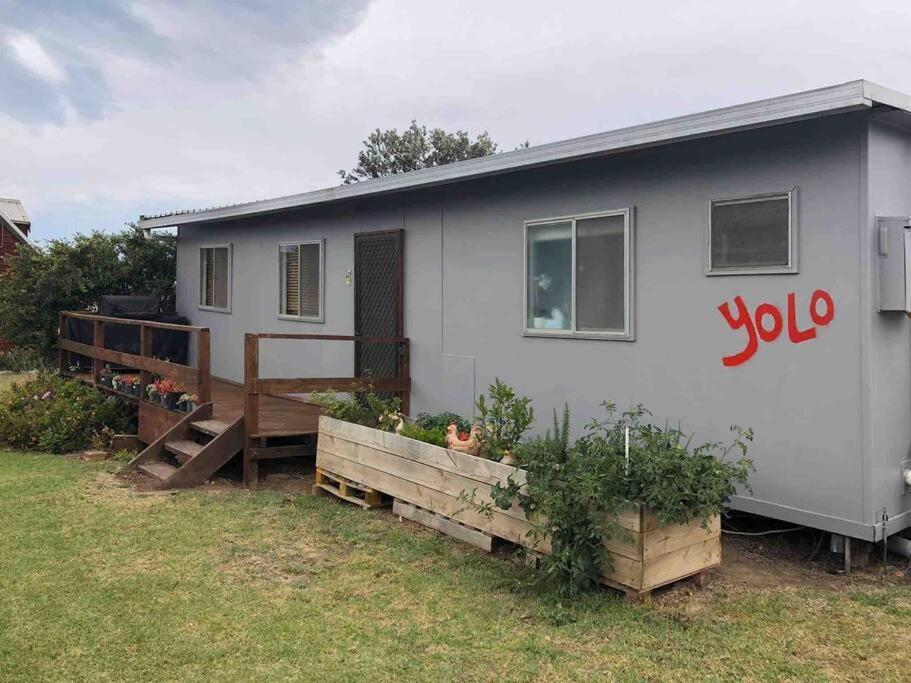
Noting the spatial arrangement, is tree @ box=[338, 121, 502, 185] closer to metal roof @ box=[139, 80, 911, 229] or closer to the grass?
metal roof @ box=[139, 80, 911, 229]

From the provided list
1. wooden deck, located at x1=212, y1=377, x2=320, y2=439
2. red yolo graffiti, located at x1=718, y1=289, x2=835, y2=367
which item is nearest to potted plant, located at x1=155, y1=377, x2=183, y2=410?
wooden deck, located at x1=212, y1=377, x2=320, y2=439

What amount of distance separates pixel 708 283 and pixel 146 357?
6.18 m

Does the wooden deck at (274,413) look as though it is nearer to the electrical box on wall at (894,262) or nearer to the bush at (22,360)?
the bush at (22,360)

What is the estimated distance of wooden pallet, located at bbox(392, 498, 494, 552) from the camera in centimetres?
501

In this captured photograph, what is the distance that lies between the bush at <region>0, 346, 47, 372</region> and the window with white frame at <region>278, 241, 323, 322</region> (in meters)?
4.92

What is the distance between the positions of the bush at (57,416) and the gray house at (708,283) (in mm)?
3773

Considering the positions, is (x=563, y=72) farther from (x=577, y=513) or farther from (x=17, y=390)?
(x=577, y=513)

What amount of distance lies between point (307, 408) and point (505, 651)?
550cm

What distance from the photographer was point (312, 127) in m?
24.9

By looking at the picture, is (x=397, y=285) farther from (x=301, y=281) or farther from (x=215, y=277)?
(x=215, y=277)

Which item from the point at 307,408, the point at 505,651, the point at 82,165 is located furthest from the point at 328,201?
the point at 82,165

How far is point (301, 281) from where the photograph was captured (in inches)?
388

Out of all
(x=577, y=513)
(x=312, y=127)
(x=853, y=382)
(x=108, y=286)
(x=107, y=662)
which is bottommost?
(x=107, y=662)

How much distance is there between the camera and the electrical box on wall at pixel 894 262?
444 cm
